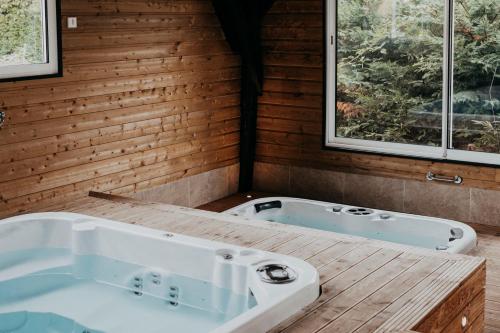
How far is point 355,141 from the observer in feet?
20.6

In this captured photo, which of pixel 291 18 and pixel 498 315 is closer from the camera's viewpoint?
pixel 498 315

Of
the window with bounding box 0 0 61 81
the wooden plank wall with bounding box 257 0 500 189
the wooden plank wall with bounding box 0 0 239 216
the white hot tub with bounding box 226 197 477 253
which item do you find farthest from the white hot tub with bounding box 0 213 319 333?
the wooden plank wall with bounding box 257 0 500 189

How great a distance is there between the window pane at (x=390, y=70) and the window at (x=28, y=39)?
231cm

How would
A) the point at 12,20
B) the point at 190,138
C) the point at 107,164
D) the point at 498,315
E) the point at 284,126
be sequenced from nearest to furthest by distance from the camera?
the point at 498,315 → the point at 12,20 → the point at 107,164 → the point at 190,138 → the point at 284,126

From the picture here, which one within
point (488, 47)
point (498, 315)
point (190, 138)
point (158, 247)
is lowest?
point (498, 315)

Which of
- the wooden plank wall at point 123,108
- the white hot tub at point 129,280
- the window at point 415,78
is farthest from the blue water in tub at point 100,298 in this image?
the window at point 415,78

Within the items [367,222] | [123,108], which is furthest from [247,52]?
[367,222]

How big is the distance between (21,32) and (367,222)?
8.36ft

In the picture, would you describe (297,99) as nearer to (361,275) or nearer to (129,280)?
(129,280)

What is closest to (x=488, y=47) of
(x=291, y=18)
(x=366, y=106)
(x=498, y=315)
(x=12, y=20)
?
(x=366, y=106)

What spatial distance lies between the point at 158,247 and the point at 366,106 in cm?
A: 266

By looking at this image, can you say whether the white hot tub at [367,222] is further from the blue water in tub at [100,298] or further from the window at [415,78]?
the blue water in tub at [100,298]

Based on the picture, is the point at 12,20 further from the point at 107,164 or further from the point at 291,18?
the point at 291,18

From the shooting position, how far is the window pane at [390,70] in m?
5.79
